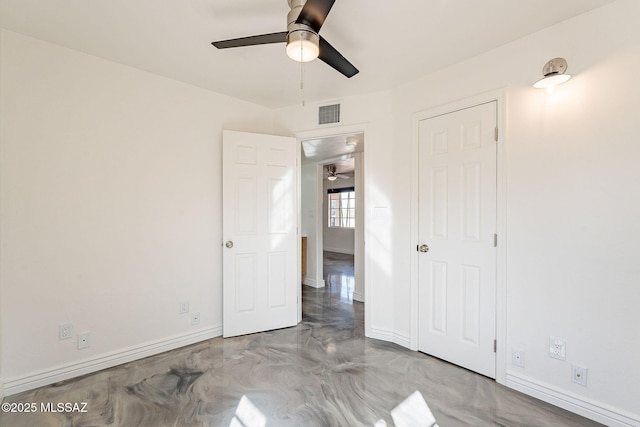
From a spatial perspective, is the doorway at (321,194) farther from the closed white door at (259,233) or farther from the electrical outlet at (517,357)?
the electrical outlet at (517,357)

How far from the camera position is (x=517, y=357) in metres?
2.09

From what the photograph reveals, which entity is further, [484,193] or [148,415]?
[484,193]

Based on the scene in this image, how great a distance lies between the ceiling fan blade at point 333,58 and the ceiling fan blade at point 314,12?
0.17 metres

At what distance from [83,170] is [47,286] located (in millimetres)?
912

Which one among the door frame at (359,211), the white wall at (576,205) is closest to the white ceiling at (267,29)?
the white wall at (576,205)

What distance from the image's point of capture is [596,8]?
1.77 m

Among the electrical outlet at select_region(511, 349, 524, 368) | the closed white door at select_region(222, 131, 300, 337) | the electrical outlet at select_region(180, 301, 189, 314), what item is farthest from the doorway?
the electrical outlet at select_region(511, 349, 524, 368)

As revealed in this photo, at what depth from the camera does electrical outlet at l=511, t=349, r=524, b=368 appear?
6.79 feet

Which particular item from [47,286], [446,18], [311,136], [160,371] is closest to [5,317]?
[47,286]

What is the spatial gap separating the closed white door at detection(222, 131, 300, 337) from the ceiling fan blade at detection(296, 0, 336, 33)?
185cm

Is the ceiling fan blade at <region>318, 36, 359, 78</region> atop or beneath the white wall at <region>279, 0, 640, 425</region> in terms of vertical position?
atop

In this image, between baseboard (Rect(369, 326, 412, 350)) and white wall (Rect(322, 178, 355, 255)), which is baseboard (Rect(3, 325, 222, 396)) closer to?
baseboard (Rect(369, 326, 412, 350))

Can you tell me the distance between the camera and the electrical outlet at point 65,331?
2.18 m

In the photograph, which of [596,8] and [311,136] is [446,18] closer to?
[596,8]
